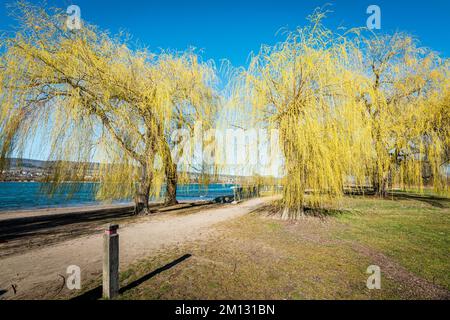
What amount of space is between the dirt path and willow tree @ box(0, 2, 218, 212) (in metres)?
2.21

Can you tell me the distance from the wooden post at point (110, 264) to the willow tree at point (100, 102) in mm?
4611

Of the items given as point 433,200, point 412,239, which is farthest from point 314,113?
point 433,200

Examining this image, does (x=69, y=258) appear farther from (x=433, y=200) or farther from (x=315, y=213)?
(x=433, y=200)

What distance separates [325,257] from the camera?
403 cm

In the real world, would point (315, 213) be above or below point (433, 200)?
above

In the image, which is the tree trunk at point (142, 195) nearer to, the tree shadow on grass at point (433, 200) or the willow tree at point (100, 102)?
the willow tree at point (100, 102)

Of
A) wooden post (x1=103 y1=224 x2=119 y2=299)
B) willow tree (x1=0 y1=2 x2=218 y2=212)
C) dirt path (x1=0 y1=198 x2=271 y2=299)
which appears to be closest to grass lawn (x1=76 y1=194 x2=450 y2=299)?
wooden post (x1=103 y1=224 x2=119 y2=299)

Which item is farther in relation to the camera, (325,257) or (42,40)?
(42,40)

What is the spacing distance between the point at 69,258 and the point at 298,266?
4.12 metres

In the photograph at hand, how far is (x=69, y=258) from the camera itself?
163 inches

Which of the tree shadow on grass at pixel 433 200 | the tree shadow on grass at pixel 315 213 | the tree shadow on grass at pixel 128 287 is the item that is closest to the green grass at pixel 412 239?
the tree shadow on grass at pixel 315 213
